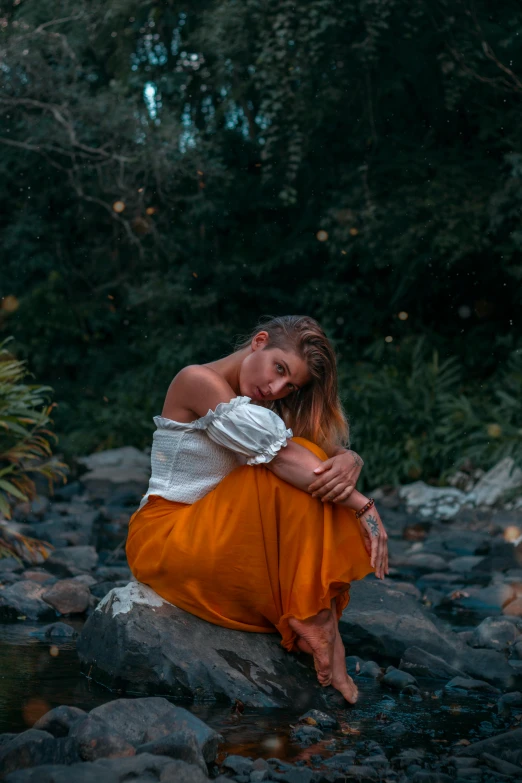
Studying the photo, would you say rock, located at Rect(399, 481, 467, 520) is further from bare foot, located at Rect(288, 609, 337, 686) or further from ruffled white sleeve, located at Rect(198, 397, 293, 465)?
ruffled white sleeve, located at Rect(198, 397, 293, 465)

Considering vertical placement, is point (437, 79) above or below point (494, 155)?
above

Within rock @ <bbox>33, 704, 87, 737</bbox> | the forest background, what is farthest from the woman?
the forest background

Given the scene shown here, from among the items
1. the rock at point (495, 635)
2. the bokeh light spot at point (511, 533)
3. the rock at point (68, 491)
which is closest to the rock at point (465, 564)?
the bokeh light spot at point (511, 533)

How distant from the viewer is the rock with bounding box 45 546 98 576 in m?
5.09

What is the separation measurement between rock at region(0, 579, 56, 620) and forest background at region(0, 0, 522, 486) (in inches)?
182

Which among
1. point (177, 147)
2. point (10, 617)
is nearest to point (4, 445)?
point (10, 617)

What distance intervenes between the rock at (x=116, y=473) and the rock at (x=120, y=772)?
6206 mm

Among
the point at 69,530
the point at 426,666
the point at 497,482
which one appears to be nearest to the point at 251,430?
the point at 426,666

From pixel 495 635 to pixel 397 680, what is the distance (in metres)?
0.80

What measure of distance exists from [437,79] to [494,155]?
1.06 m

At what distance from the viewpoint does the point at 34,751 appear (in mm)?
2381

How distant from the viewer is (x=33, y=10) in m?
11.0

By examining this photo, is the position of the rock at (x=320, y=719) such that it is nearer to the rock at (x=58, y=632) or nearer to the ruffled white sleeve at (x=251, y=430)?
the ruffled white sleeve at (x=251, y=430)

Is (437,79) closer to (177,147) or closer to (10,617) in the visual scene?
(177,147)
